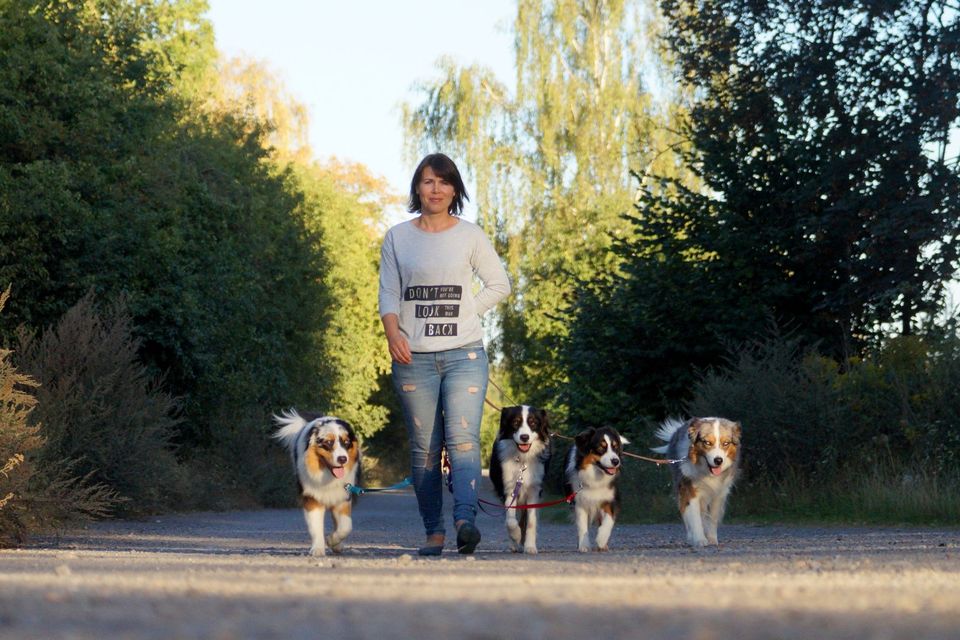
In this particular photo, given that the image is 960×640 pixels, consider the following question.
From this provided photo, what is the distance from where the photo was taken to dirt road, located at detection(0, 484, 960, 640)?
5.08m

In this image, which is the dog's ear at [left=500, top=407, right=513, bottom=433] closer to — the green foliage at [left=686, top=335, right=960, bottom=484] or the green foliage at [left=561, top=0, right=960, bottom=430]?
the green foliage at [left=686, top=335, right=960, bottom=484]

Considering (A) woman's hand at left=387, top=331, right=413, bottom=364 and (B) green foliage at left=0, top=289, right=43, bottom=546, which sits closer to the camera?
(A) woman's hand at left=387, top=331, right=413, bottom=364

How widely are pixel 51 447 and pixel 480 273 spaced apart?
31.8ft

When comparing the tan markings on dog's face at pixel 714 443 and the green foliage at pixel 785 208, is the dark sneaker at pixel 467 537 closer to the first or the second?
the tan markings on dog's face at pixel 714 443

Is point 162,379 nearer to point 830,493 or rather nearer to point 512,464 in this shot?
point 830,493

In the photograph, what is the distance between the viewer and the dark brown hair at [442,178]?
1118 cm

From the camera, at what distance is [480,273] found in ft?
37.1

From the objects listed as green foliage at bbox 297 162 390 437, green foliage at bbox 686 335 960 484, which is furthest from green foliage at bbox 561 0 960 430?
green foliage at bbox 297 162 390 437

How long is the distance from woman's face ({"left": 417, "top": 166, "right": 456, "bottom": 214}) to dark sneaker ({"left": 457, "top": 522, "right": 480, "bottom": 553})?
7.76ft

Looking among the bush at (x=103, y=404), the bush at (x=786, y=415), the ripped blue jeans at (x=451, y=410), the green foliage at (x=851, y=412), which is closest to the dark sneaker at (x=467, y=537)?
the ripped blue jeans at (x=451, y=410)

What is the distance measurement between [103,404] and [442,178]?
13.7 metres

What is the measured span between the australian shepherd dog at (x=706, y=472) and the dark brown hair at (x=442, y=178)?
11.4 feet

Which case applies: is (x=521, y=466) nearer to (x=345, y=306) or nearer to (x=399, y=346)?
(x=399, y=346)

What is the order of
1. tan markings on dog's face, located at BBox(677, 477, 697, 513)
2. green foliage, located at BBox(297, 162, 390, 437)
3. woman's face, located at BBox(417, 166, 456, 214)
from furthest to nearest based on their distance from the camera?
green foliage, located at BBox(297, 162, 390, 437)
tan markings on dog's face, located at BBox(677, 477, 697, 513)
woman's face, located at BBox(417, 166, 456, 214)
